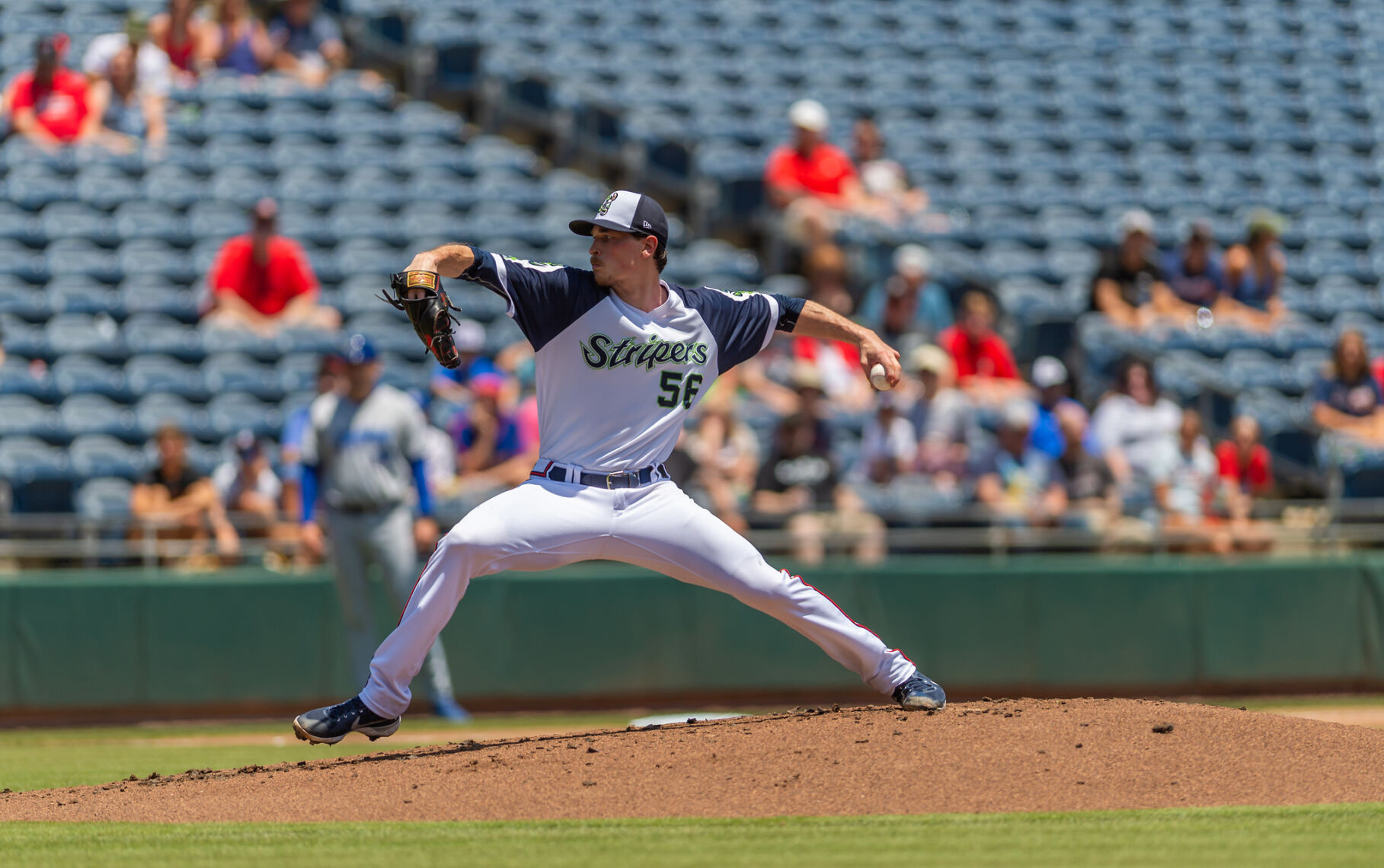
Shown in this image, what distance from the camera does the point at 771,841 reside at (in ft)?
15.1

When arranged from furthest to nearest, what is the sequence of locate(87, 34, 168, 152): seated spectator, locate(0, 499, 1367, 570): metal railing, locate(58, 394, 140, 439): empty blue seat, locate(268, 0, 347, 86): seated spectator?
locate(268, 0, 347, 86): seated spectator → locate(87, 34, 168, 152): seated spectator → locate(58, 394, 140, 439): empty blue seat → locate(0, 499, 1367, 570): metal railing

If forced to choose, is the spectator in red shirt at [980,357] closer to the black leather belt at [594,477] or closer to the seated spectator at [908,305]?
the seated spectator at [908,305]

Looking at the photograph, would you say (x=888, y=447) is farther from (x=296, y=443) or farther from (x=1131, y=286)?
(x=296, y=443)

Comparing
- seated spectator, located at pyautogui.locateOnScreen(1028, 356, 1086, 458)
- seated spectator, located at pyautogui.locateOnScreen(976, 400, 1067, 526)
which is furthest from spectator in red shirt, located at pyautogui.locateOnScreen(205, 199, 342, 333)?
seated spectator, located at pyautogui.locateOnScreen(1028, 356, 1086, 458)

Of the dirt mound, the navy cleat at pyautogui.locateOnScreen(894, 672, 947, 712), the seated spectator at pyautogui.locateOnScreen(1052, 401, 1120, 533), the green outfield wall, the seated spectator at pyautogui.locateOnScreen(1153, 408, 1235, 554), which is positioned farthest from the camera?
the seated spectator at pyautogui.locateOnScreen(1153, 408, 1235, 554)

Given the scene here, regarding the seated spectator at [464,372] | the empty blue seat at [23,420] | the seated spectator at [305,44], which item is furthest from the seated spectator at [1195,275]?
the empty blue seat at [23,420]

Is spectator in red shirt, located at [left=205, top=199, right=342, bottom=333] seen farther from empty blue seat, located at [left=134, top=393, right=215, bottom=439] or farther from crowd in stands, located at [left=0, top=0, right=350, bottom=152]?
crowd in stands, located at [left=0, top=0, right=350, bottom=152]

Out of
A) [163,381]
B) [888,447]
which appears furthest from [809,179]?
[163,381]

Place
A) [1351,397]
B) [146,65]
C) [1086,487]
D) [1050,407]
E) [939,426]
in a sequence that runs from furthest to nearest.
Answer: [146,65]
[1351,397]
[1050,407]
[939,426]
[1086,487]

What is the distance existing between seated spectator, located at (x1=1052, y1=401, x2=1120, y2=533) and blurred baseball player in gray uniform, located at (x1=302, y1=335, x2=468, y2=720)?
3805 mm

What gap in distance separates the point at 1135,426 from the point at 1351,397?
1.81m

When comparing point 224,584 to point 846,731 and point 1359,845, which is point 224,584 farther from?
point 1359,845

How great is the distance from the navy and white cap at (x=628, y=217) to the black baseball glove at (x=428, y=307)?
1.72 ft

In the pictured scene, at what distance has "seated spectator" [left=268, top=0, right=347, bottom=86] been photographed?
14141mm
